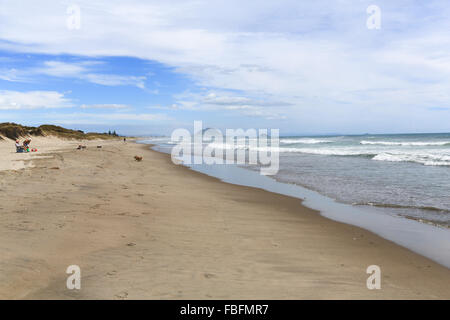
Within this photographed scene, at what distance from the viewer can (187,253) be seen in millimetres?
5145

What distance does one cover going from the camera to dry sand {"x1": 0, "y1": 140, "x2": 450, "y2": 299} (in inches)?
153

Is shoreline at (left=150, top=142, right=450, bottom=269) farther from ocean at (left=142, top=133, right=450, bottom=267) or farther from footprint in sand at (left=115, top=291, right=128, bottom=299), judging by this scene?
footprint in sand at (left=115, top=291, right=128, bottom=299)

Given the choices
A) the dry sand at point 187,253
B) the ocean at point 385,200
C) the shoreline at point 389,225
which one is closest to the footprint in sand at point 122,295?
the dry sand at point 187,253

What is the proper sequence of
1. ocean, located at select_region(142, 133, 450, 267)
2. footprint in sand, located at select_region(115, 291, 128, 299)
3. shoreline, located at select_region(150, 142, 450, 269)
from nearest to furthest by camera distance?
footprint in sand, located at select_region(115, 291, 128, 299)
shoreline, located at select_region(150, 142, 450, 269)
ocean, located at select_region(142, 133, 450, 267)

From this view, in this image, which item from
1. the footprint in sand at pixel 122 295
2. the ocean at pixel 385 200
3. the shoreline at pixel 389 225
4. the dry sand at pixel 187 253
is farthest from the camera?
the ocean at pixel 385 200

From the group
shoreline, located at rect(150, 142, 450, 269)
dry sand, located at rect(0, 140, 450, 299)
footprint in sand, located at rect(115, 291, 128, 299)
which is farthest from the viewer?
shoreline, located at rect(150, 142, 450, 269)

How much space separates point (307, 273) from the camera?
4.49 m

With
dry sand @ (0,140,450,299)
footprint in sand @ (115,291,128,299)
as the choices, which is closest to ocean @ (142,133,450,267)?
dry sand @ (0,140,450,299)

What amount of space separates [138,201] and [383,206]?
23.8ft

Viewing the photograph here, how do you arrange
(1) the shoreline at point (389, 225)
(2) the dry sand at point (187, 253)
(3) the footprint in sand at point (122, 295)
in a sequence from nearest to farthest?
1. (3) the footprint in sand at point (122, 295)
2. (2) the dry sand at point (187, 253)
3. (1) the shoreline at point (389, 225)

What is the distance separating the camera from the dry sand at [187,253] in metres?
3.89

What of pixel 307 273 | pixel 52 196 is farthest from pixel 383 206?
pixel 52 196

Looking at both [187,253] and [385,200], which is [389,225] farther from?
[187,253]

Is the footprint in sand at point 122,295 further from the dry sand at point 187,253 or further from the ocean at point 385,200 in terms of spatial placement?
the ocean at point 385,200
